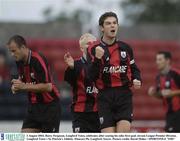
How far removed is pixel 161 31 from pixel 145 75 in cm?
215

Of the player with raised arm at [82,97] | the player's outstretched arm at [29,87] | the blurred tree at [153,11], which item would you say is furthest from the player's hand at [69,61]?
the blurred tree at [153,11]

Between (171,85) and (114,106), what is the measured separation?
175 inches

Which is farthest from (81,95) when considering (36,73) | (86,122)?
(36,73)

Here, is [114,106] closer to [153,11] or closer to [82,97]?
[82,97]

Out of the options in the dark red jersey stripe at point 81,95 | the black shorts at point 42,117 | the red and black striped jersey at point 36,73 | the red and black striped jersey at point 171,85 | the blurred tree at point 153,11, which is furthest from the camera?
the blurred tree at point 153,11

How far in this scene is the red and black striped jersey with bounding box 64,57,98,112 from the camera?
11539 millimetres

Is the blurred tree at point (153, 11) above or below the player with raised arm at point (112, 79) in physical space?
above

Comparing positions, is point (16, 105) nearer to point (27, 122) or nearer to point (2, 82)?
point (2, 82)

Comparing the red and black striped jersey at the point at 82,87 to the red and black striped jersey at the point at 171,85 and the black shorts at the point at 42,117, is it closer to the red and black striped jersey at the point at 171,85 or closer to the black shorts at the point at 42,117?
the black shorts at the point at 42,117

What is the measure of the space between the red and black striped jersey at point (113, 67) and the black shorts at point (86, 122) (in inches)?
46.9

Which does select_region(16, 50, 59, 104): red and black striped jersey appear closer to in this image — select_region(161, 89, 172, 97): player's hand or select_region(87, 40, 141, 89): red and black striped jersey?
select_region(87, 40, 141, 89): red and black striped jersey

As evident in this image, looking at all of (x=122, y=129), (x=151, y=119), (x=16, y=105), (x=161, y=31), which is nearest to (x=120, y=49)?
(x=122, y=129)

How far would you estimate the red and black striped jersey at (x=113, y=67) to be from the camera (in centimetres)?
1048

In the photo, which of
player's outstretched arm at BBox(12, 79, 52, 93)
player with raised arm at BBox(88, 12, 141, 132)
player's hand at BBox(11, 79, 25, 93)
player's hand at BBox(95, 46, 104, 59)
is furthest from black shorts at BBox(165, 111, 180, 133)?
player's hand at BBox(95, 46, 104, 59)
